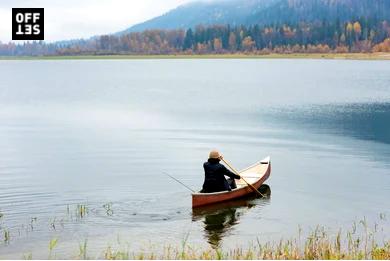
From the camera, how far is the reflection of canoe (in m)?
24.0

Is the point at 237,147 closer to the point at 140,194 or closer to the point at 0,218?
the point at 140,194

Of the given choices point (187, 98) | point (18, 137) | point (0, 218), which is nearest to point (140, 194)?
point (0, 218)

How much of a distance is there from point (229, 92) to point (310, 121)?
117 feet

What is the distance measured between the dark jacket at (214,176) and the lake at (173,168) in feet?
2.84

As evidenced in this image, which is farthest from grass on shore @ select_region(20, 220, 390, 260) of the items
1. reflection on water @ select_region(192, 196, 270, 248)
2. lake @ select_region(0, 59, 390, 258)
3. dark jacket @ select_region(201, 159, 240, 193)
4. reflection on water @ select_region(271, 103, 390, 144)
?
reflection on water @ select_region(271, 103, 390, 144)

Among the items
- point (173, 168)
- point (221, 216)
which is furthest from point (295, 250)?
point (173, 168)

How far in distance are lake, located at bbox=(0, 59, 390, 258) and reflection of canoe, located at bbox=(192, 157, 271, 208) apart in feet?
1.58

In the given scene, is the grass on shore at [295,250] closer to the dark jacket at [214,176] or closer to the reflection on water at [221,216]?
the reflection on water at [221,216]

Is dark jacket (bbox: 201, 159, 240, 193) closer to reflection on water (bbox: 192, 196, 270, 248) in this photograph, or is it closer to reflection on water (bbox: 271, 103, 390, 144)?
reflection on water (bbox: 192, 196, 270, 248)

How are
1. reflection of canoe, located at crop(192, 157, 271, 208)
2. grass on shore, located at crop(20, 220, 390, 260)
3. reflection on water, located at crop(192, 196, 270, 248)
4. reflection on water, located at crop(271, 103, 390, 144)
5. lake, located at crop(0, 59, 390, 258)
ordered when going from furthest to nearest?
reflection on water, located at crop(271, 103, 390, 144)
reflection of canoe, located at crop(192, 157, 271, 208)
lake, located at crop(0, 59, 390, 258)
reflection on water, located at crop(192, 196, 270, 248)
grass on shore, located at crop(20, 220, 390, 260)
